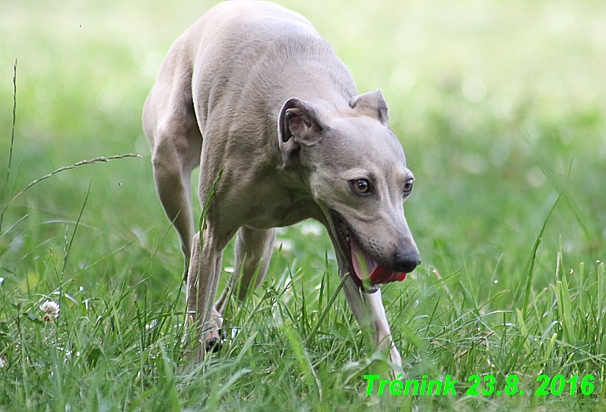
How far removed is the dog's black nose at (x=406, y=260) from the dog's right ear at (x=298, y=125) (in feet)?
1.77

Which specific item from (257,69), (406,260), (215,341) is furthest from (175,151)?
(406,260)

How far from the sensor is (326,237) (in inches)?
233

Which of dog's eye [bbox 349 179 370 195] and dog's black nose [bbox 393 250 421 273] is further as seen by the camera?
dog's eye [bbox 349 179 370 195]

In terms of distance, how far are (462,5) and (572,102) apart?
16.1 ft

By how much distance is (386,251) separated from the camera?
3.00 meters

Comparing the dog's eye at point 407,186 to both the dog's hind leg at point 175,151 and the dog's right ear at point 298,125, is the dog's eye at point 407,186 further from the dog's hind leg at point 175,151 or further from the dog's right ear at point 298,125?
the dog's hind leg at point 175,151

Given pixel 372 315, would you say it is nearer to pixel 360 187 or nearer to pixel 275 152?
pixel 360 187

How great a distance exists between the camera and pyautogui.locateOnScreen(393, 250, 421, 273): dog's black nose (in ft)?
9.70

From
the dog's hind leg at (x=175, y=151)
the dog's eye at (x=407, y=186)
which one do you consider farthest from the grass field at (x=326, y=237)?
the dog's eye at (x=407, y=186)

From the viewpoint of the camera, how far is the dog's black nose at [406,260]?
2957mm

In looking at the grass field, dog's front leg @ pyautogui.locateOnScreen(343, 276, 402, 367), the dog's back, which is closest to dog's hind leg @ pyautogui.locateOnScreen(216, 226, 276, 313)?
the grass field

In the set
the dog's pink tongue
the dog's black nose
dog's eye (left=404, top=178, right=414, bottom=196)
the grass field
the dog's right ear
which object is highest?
the dog's right ear

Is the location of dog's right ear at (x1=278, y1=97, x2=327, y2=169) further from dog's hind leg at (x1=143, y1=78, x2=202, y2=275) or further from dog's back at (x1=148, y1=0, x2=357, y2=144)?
dog's hind leg at (x1=143, y1=78, x2=202, y2=275)

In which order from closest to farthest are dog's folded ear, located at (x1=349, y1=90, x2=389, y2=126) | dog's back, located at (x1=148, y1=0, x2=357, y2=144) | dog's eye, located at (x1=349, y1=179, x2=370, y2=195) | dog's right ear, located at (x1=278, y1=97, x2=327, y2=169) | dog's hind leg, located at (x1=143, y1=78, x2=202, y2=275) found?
1. dog's eye, located at (x1=349, y1=179, x2=370, y2=195)
2. dog's right ear, located at (x1=278, y1=97, x2=327, y2=169)
3. dog's folded ear, located at (x1=349, y1=90, x2=389, y2=126)
4. dog's back, located at (x1=148, y1=0, x2=357, y2=144)
5. dog's hind leg, located at (x1=143, y1=78, x2=202, y2=275)
